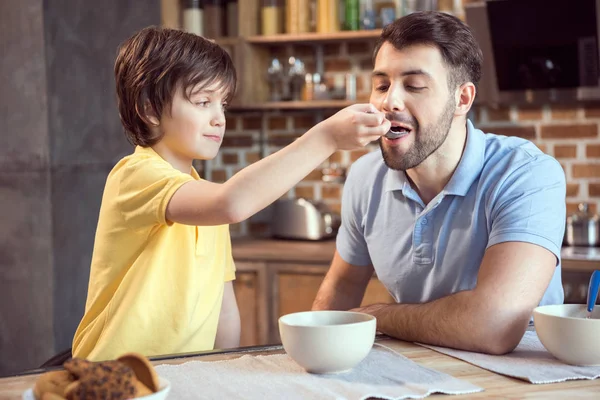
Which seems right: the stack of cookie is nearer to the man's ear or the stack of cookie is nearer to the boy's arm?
the boy's arm

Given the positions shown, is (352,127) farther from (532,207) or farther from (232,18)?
(232,18)

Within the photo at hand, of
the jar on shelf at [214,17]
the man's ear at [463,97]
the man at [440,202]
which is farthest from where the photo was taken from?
the jar on shelf at [214,17]

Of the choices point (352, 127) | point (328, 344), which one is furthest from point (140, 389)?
point (352, 127)

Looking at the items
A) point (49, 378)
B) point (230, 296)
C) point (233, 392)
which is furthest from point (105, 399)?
point (230, 296)

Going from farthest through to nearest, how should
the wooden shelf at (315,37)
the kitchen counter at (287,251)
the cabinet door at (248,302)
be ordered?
the wooden shelf at (315,37), the cabinet door at (248,302), the kitchen counter at (287,251)

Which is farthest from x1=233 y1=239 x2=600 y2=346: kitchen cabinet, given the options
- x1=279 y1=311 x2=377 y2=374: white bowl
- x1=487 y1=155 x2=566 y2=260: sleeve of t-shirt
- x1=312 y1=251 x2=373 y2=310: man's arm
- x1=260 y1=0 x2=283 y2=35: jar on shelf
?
x1=279 y1=311 x2=377 y2=374: white bowl

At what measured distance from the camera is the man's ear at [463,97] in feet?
→ 6.56

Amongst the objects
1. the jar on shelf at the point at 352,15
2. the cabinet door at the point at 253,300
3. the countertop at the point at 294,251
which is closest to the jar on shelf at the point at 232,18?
the jar on shelf at the point at 352,15

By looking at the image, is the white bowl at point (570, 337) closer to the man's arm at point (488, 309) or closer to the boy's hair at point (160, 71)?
the man's arm at point (488, 309)

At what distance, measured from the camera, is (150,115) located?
1662 millimetres

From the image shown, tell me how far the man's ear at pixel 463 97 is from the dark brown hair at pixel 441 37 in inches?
0.7

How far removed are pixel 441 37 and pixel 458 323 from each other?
754mm

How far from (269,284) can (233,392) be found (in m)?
2.22

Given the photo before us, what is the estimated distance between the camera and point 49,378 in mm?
1015
